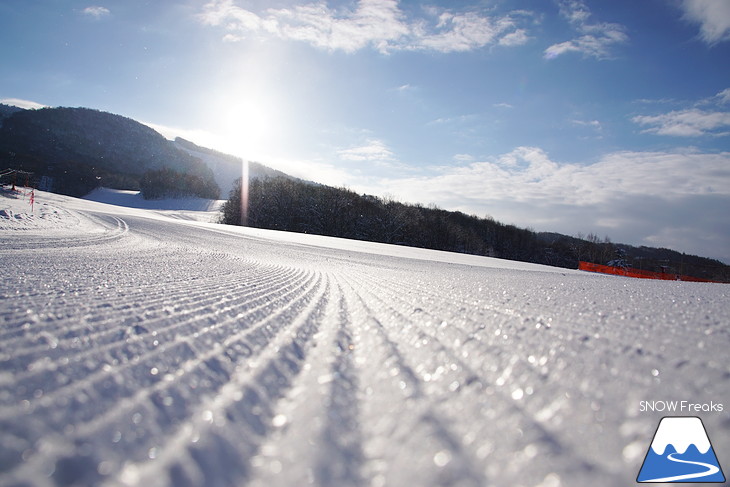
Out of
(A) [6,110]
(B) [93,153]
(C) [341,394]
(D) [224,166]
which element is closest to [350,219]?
(C) [341,394]

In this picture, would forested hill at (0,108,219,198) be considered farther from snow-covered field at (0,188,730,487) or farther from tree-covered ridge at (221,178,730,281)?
snow-covered field at (0,188,730,487)

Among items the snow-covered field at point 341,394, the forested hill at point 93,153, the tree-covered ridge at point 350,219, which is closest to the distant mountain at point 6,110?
the forested hill at point 93,153

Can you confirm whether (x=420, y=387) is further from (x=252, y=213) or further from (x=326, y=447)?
(x=252, y=213)

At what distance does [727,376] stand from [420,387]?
40 cm

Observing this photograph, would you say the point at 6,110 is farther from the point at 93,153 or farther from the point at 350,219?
the point at 350,219

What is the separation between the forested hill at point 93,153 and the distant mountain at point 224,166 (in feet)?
13.6

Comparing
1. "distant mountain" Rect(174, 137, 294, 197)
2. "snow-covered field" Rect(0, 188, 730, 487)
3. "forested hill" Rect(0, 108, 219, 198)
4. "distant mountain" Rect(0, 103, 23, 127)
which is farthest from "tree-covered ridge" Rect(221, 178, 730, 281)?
"distant mountain" Rect(0, 103, 23, 127)

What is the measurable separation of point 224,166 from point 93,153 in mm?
26397

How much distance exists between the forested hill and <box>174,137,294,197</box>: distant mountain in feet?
13.6

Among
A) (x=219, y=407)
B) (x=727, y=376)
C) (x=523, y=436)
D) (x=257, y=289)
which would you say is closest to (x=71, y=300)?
(x=257, y=289)

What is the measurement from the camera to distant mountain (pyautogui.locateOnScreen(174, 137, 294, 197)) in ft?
258

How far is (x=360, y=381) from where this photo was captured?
1.67ft

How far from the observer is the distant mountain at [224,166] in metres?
78.6

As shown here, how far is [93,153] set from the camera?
72.9m
